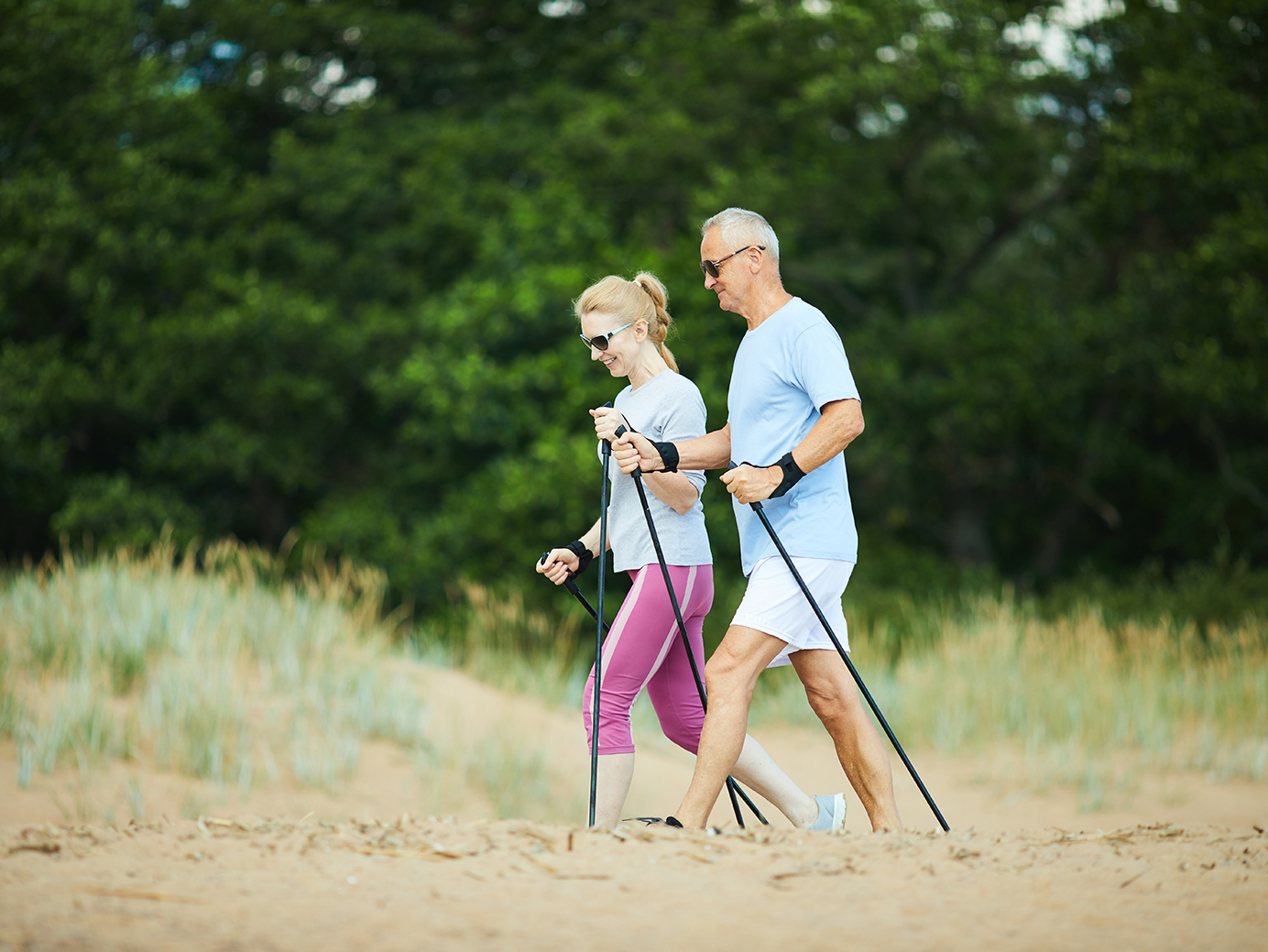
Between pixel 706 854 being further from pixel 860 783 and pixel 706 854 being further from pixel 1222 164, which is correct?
pixel 1222 164

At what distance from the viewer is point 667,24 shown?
58.3ft

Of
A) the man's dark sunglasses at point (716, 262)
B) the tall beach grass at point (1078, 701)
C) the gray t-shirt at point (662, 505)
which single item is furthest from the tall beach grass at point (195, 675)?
the man's dark sunglasses at point (716, 262)

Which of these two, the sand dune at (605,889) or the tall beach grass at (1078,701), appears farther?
the tall beach grass at (1078,701)

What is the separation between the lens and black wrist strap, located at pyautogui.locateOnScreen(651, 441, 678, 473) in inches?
148

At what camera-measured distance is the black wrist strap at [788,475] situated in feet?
12.0

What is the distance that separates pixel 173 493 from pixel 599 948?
15.4 metres

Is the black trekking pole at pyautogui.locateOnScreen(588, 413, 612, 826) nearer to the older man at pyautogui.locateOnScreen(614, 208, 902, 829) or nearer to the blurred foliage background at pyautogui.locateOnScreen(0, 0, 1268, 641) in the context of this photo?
the older man at pyautogui.locateOnScreen(614, 208, 902, 829)

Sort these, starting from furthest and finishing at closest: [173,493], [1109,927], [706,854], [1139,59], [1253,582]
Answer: [173,493], [1139,59], [1253,582], [706,854], [1109,927]

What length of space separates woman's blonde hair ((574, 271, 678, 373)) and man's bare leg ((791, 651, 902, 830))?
111cm

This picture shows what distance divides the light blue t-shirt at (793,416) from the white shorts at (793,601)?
1.6 inches

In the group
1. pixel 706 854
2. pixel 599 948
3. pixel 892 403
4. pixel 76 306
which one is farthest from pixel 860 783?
pixel 76 306

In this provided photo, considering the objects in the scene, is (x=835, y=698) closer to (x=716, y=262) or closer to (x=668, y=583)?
(x=668, y=583)

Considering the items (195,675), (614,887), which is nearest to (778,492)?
(614,887)

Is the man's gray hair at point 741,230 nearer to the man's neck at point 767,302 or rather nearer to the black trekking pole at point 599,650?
the man's neck at point 767,302
